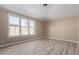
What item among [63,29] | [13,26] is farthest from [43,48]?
[13,26]

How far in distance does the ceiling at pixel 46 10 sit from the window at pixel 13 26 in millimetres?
225

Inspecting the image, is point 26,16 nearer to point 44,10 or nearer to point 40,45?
point 44,10

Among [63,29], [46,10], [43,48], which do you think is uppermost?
[46,10]

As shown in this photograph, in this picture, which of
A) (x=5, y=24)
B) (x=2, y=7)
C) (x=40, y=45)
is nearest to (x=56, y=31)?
(x=40, y=45)

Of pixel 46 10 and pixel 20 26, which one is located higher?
pixel 46 10

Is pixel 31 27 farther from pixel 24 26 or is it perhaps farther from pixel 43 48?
pixel 43 48

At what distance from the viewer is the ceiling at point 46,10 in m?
2.07

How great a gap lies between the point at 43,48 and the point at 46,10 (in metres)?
1.08

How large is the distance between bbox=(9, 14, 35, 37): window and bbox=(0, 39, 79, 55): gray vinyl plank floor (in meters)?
0.32

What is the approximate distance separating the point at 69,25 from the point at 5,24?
1859 mm

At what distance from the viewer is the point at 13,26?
7.15 feet

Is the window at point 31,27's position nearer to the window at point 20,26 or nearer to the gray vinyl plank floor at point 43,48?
the window at point 20,26
